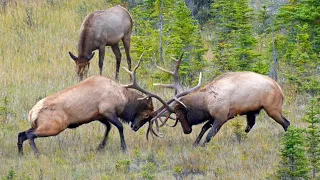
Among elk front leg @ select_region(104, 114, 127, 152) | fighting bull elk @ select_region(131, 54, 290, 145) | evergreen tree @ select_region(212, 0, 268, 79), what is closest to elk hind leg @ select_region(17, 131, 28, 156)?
elk front leg @ select_region(104, 114, 127, 152)

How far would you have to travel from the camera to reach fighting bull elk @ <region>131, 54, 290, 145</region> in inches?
459

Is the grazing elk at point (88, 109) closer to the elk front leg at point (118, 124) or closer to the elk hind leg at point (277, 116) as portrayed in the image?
the elk front leg at point (118, 124)

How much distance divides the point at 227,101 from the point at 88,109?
237 centimetres

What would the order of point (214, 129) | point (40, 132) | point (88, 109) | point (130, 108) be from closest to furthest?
point (40, 132), point (88, 109), point (214, 129), point (130, 108)

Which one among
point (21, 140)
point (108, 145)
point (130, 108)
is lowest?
point (108, 145)

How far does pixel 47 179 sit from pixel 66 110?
5.86 ft

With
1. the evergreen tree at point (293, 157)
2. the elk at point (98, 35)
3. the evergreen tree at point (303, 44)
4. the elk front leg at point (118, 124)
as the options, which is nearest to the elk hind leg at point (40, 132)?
the elk front leg at point (118, 124)

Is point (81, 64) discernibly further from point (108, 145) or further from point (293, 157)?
point (293, 157)

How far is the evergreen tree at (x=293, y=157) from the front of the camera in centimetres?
880

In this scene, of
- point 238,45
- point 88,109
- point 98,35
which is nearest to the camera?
point 88,109

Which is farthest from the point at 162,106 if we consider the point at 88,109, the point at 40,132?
the point at 40,132

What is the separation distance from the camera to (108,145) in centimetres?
1206

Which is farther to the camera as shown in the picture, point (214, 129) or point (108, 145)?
point (108, 145)

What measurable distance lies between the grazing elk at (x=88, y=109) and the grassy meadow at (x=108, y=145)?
1.30 ft
